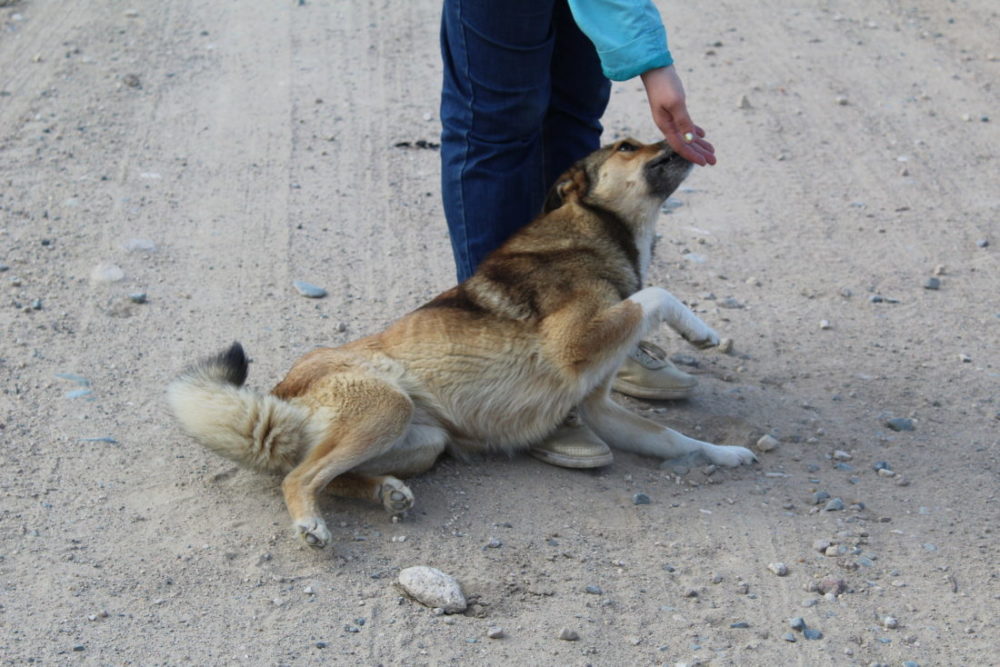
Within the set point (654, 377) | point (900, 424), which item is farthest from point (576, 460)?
point (900, 424)

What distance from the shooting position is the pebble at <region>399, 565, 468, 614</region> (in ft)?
10.5

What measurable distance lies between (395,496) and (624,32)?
161 cm

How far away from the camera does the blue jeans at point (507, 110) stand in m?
3.88

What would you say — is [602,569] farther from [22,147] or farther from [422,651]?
[22,147]

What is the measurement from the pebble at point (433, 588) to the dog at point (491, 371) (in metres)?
0.30

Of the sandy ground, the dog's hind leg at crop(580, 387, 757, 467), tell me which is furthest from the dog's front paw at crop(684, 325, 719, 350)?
the sandy ground

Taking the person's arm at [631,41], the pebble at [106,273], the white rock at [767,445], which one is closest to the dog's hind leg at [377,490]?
the white rock at [767,445]

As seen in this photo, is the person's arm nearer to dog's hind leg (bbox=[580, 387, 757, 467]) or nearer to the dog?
the dog

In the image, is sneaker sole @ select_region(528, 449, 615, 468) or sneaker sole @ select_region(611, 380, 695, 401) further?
sneaker sole @ select_region(611, 380, 695, 401)

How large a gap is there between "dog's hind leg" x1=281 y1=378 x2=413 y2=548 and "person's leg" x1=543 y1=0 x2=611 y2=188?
51.2 inches

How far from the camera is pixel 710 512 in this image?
380 centimetres

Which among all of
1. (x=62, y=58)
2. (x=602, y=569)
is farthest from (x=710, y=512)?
(x=62, y=58)

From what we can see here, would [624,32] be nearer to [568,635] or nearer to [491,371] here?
[491,371]

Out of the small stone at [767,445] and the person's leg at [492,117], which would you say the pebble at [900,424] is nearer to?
the small stone at [767,445]
